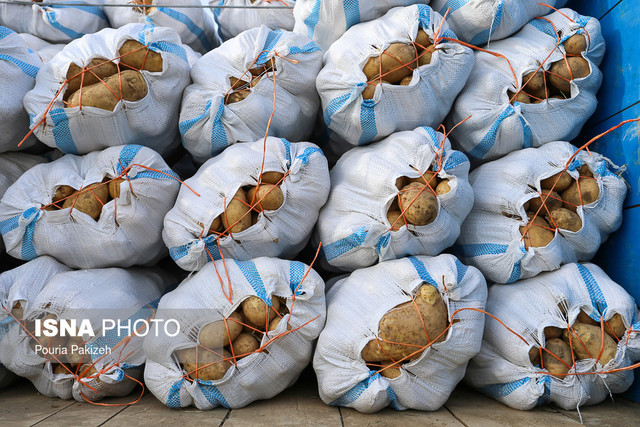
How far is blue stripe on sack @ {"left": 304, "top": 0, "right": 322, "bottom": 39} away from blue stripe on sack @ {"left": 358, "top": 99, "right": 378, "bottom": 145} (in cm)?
43

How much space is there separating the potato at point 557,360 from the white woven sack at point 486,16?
Result: 3.42ft

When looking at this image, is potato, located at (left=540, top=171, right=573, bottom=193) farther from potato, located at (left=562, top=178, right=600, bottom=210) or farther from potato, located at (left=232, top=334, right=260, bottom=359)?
potato, located at (left=232, top=334, right=260, bottom=359)

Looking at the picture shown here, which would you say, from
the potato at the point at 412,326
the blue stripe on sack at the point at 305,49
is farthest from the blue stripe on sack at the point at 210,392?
the blue stripe on sack at the point at 305,49

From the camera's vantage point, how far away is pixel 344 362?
1.38 meters

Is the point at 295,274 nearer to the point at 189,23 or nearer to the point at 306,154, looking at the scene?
the point at 306,154

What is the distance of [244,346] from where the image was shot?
1.38 m

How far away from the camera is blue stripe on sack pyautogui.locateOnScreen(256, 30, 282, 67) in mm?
1640

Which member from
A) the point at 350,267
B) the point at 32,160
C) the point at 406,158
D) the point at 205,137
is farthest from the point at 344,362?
the point at 32,160

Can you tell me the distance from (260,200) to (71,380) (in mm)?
822

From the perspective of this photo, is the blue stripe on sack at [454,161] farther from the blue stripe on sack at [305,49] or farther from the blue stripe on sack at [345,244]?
the blue stripe on sack at [305,49]

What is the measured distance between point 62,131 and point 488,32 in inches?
58.3

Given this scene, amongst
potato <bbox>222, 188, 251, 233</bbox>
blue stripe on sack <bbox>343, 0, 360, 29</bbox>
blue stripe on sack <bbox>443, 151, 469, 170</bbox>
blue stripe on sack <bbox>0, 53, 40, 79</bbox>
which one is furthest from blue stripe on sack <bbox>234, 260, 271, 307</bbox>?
blue stripe on sack <bbox>0, 53, 40, 79</bbox>

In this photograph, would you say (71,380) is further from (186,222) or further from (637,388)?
(637,388)

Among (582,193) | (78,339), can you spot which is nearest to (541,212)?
(582,193)
